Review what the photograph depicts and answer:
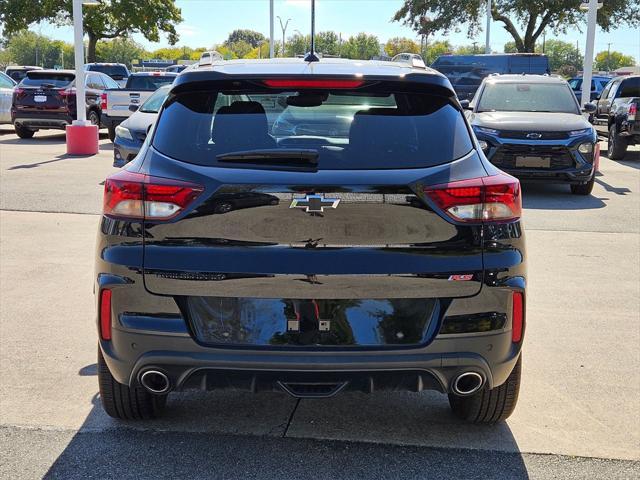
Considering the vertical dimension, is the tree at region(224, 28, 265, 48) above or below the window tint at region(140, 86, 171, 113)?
above

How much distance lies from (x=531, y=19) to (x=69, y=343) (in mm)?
43460

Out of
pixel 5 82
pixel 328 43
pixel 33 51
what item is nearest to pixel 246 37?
pixel 33 51

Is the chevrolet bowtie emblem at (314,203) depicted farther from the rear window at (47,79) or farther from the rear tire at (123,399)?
the rear window at (47,79)

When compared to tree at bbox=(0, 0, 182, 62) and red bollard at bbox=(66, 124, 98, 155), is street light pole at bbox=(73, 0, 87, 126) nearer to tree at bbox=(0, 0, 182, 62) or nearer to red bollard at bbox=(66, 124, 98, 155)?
red bollard at bbox=(66, 124, 98, 155)

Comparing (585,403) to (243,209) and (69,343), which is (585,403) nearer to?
(243,209)

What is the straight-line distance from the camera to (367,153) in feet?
10.8

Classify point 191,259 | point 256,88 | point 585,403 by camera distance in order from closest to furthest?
point 191,259, point 256,88, point 585,403

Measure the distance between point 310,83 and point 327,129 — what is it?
0.25 meters

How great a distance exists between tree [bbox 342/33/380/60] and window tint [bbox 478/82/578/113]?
263 ft

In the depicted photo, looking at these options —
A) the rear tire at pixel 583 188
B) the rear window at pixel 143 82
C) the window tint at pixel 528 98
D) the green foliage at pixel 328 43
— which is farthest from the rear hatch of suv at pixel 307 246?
the green foliage at pixel 328 43

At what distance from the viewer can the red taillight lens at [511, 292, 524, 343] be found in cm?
330

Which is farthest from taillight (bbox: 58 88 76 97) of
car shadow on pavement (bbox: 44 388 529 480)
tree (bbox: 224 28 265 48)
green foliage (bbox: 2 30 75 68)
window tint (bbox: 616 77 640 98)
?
tree (bbox: 224 28 265 48)

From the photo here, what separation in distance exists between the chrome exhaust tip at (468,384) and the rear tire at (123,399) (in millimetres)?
1435

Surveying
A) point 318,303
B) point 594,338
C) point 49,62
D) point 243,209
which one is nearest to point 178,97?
point 243,209
